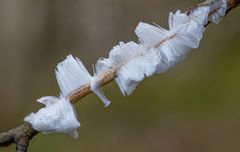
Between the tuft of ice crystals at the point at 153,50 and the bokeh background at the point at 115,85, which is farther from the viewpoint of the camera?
the bokeh background at the point at 115,85

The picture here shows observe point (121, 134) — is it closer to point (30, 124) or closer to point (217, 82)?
point (217, 82)

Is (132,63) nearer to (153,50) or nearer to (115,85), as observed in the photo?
(153,50)

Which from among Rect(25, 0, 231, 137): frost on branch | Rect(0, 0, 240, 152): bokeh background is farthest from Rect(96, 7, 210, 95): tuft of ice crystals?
Rect(0, 0, 240, 152): bokeh background

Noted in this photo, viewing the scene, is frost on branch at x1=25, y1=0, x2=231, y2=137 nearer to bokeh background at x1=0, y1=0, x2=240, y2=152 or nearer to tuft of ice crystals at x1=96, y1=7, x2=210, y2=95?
tuft of ice crystals at x1=96, y1=7, x2=210, y2=95

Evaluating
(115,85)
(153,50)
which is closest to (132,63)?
(153,50)

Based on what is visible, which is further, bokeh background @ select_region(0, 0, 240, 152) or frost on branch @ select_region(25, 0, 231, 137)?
bokeh background @ select_region(0, 0, 240, 152)

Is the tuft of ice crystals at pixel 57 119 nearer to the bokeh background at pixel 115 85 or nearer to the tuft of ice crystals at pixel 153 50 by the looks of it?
the tuft of ice crystals at pixel 153 50

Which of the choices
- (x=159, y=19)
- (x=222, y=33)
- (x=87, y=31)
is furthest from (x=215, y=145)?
(x=87, y=31)

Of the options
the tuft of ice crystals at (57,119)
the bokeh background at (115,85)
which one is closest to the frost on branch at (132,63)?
the tuft of ice crystals at (57,119)
